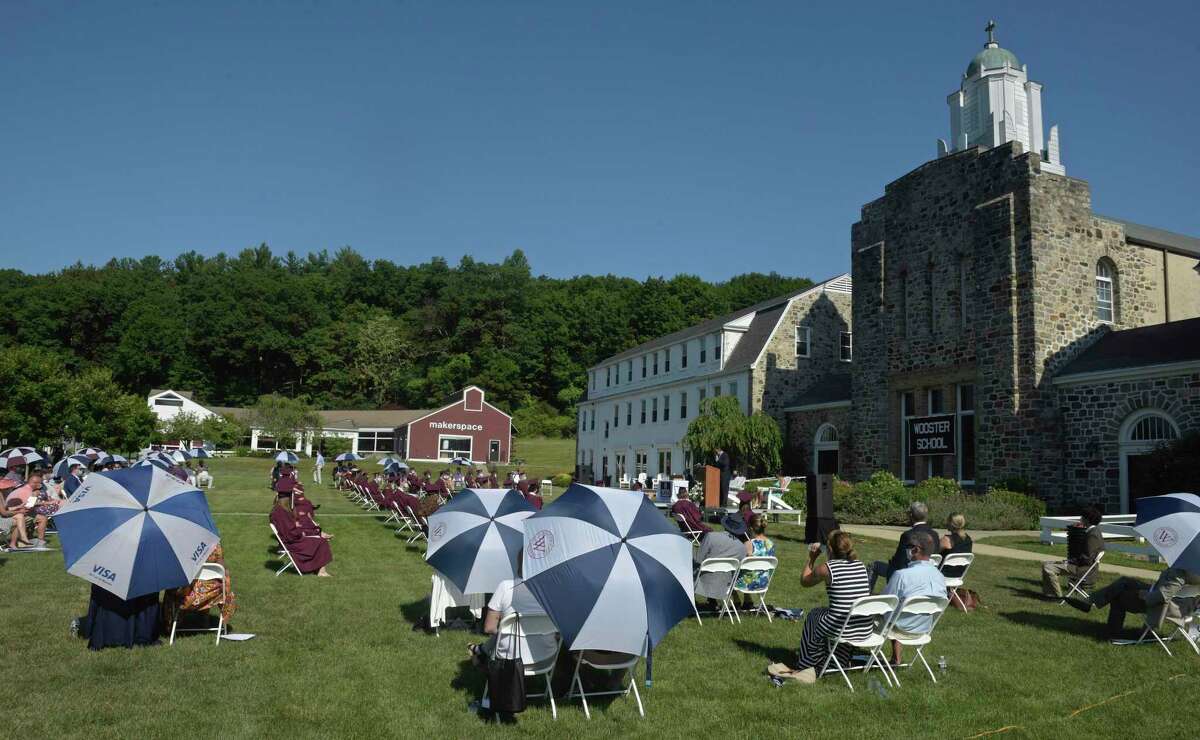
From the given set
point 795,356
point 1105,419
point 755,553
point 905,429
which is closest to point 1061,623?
point 755,553

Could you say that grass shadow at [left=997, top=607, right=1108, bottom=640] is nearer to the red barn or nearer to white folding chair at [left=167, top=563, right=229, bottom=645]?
white folding chair at [left=167, top=563, right=229, bottom=645]

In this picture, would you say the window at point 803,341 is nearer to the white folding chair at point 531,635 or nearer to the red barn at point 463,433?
the white folding chair at point 531,635

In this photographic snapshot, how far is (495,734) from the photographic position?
5.98m

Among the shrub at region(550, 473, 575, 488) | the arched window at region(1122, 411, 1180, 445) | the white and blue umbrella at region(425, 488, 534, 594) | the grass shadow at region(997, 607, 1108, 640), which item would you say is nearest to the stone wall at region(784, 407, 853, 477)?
the arched window at region(1122, 411, 1180, 445)

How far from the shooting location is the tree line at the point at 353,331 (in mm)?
88312

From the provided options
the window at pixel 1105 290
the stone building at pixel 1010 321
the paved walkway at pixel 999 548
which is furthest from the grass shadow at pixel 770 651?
the window at pixel 1105 290

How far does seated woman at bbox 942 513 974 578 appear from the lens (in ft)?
36.1

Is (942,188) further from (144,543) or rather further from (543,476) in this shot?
(543,476)

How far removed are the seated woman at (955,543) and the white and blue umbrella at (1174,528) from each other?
254cm

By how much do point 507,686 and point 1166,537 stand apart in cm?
685

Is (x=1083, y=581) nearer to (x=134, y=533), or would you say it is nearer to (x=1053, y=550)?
(x=1053, y=550)

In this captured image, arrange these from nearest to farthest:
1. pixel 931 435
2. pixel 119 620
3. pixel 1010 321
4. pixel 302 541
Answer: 1. pixel 119 620
2. pixel 302 541
3. pixel 1010 321
4. pixel 931 435

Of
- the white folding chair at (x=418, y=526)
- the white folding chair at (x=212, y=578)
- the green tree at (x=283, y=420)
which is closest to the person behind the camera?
the white folding chair at (x=212, y=578)

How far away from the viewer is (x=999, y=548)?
17672 mm
